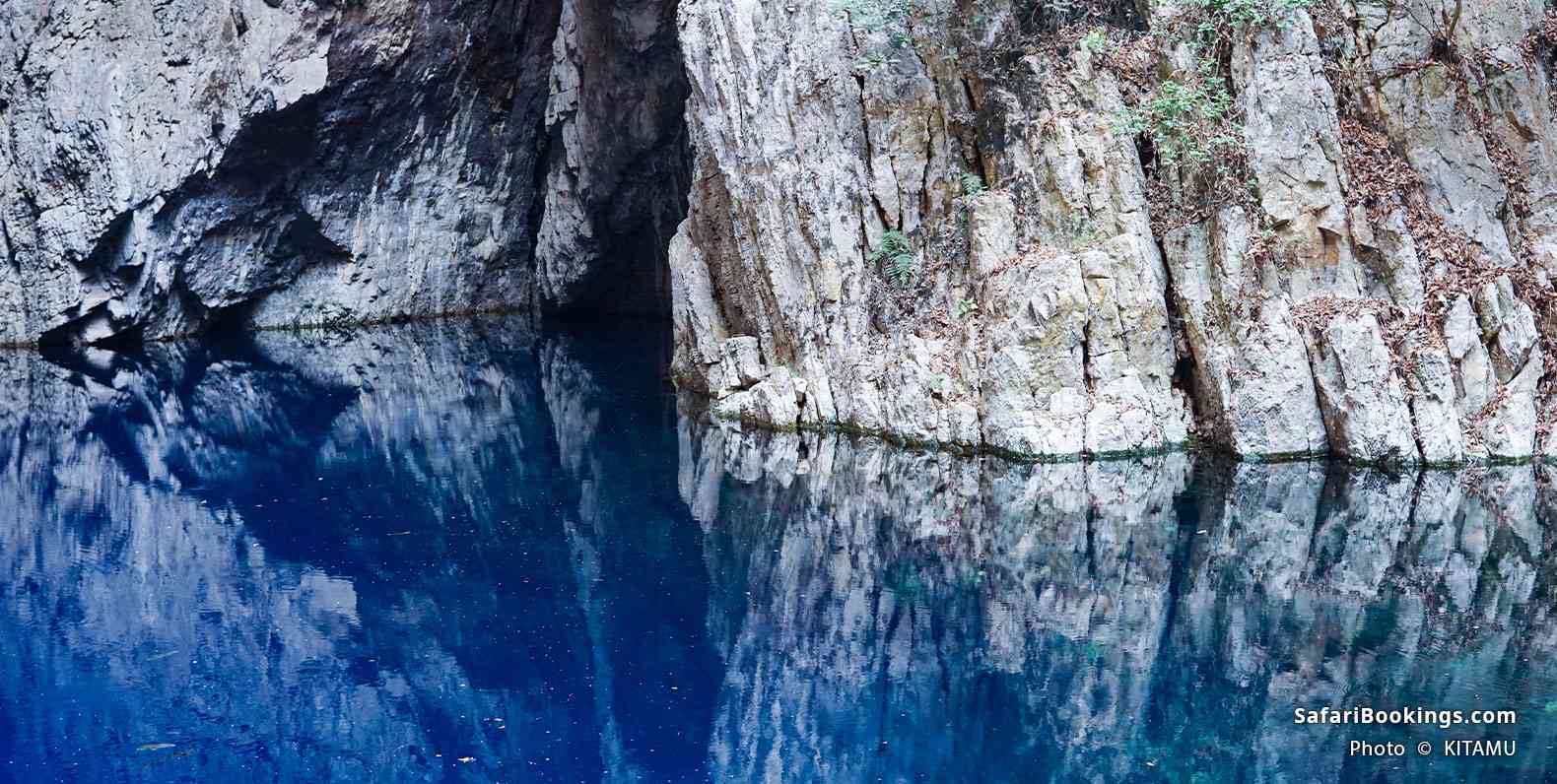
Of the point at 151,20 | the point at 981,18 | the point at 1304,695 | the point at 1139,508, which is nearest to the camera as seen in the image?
the point at 1304,695

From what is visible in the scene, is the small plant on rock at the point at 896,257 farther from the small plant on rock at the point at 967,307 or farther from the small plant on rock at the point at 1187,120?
the small plant on rock at the point at 1187,120

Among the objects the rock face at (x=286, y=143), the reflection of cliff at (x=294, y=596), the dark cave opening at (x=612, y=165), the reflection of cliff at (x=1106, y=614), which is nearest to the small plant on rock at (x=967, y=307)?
the reflection of cliff at (x=1106, y=614)

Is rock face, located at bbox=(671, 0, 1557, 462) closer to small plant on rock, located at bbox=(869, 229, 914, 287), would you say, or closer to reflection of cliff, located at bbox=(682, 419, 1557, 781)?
small plant on rock, located at bbox=(869, 229, 914, 287)

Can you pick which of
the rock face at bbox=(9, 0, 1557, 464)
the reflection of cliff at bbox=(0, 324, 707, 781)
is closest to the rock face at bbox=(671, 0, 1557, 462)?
the rock face at bbox=(9, 0, 1557, 464)

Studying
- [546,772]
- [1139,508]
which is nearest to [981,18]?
[1139,508]

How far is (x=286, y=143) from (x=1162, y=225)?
1923 centimetres

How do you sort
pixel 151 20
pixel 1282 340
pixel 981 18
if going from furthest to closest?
pixel 151 20 → pixel 981 18 → pixel 1282 340

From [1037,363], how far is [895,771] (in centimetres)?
704

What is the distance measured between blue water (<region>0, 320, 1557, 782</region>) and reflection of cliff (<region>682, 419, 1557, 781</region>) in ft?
0.11

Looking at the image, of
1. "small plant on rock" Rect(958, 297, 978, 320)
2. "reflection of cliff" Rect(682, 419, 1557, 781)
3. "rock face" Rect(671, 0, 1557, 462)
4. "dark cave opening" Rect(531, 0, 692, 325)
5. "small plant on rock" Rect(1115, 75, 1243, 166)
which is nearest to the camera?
"reflection of cliff" Rect(682, 419, 1557, 781)

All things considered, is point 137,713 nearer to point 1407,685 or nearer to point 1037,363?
point 1407,685

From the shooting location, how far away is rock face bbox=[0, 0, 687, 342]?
79.5ft

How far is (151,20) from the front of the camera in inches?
969

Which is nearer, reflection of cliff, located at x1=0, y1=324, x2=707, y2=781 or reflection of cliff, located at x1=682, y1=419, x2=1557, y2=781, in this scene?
reflection of cliff, located at x1=682, y1=419, x2=1557, y2=781
